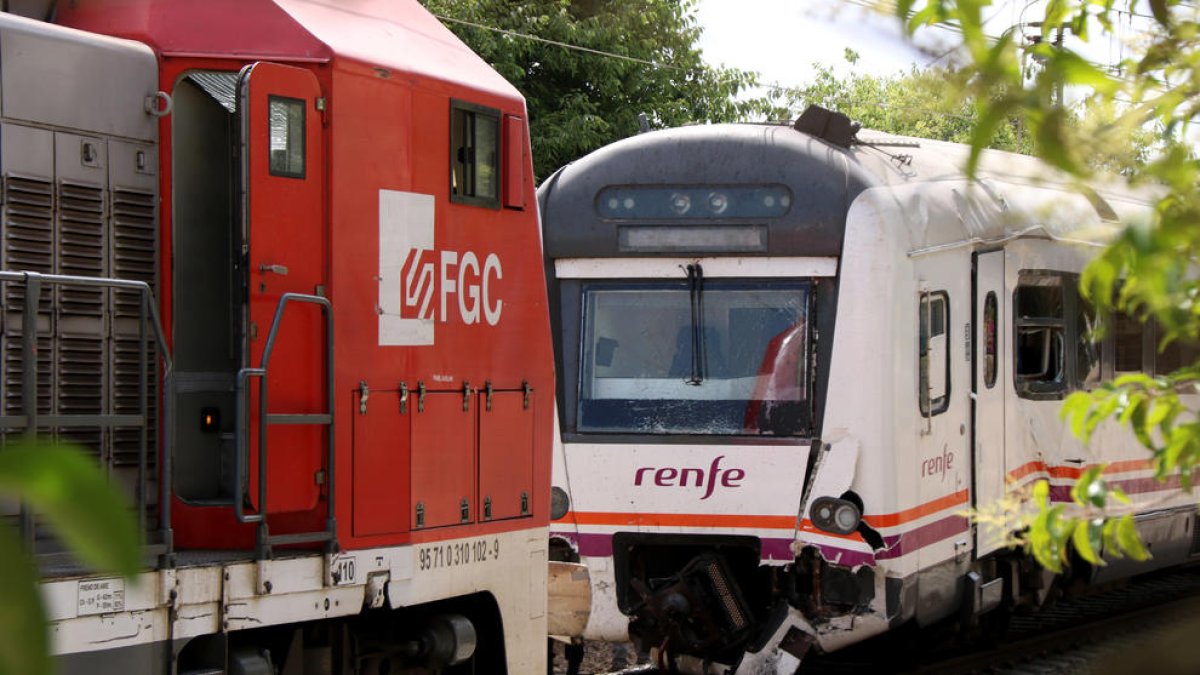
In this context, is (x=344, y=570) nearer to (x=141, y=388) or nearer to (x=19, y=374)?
(x=141, y=388)

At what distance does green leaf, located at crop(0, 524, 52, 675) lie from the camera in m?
0.75

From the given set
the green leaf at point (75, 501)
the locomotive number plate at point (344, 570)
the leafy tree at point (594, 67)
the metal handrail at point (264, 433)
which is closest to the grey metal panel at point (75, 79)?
the metal handrail at point (264, 433)

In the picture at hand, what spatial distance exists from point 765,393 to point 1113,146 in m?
6.89

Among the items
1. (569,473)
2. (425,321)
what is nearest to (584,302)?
(569,473)

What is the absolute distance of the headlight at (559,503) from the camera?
8.86m

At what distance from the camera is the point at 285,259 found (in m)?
5.04

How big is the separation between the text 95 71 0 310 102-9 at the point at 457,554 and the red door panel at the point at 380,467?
17 centimetres

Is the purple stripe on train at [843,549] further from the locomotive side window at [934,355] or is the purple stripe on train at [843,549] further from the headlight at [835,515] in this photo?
the locomotive side window at [934,355]

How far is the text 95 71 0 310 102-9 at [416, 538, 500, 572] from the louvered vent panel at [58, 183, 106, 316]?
1.56 metres

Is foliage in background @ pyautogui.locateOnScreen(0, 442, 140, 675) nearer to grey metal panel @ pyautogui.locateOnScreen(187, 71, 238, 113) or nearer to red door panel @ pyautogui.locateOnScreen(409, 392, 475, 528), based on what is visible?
grey metal panel @ pyautogui.locateOnScreen(187, 71, 238, 113)

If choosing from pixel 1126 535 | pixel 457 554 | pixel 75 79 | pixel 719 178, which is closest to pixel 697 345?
pixel 719 178

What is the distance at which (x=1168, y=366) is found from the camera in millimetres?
11883

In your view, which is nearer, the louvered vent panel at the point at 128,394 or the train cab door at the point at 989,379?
the louvered vent panel at the point at 128,394

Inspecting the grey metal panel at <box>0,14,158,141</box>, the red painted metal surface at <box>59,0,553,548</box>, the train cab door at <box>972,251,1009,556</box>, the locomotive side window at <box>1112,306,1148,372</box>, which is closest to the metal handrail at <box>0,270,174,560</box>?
the red painted metal surface at <box>59,0,553,548</box>
